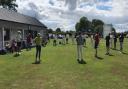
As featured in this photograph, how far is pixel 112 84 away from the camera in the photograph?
45.6 ft

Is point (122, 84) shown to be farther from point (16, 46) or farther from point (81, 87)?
point (16, 46)

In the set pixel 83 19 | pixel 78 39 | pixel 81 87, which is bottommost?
pixel 81 87

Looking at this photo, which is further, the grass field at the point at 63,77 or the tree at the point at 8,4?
the tree at the point at 8,4

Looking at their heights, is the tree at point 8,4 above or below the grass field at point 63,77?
above

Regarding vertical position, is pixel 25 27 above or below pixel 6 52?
above

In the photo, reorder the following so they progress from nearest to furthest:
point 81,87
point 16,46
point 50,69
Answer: point 81,87 < point 50,69 < point 16,46

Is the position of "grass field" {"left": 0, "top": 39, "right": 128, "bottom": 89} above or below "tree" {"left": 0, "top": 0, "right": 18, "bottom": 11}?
below

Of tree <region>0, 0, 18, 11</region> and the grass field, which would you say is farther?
tree <region>0, 0, 18, 11</region>

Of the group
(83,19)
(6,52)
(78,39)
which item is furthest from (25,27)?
(83,19)

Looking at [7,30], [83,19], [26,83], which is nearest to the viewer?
[26,83]

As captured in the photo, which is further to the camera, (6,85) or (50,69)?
(50,69)

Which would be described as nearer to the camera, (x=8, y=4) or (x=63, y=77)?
(x=63, y=77)

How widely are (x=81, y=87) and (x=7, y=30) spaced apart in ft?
83.9

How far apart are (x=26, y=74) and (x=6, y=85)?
328 centimetres
